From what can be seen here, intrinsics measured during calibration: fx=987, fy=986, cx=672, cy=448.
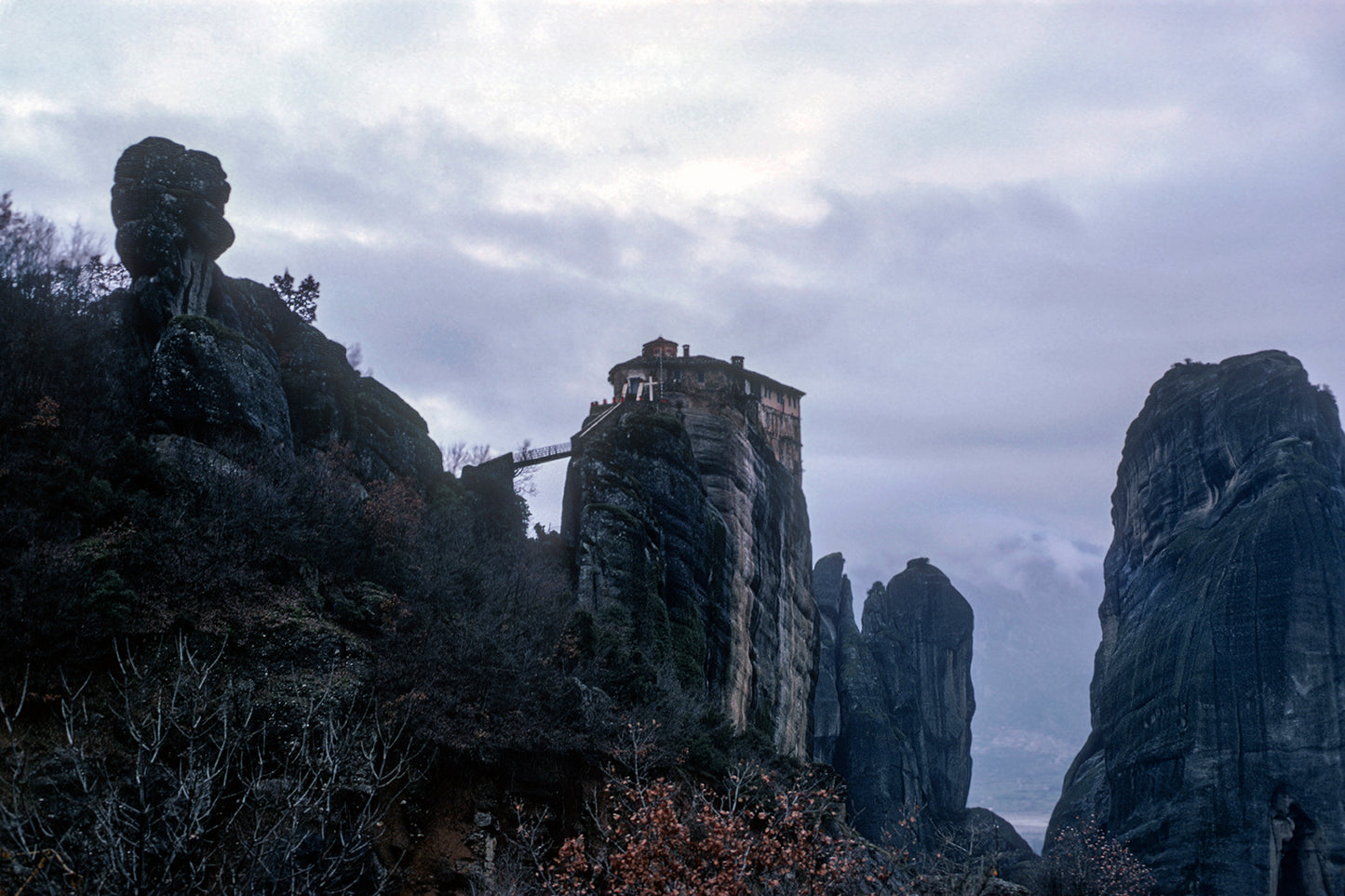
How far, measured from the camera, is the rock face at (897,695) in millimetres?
112750

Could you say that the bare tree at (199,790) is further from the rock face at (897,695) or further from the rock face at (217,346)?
the rock face at (897,695)

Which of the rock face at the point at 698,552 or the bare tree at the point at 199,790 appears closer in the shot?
the bare tree at the point at 199,790

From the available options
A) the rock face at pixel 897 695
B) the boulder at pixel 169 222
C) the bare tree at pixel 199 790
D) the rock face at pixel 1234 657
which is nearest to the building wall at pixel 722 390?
the rock face at pixel 897 695

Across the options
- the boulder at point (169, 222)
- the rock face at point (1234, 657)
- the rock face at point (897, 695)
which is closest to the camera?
the boulder at point (169, 222)

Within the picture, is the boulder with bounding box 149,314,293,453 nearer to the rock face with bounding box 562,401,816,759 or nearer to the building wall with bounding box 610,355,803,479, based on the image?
the rock face with bounding box 562,401,816,759

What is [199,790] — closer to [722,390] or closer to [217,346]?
[217,346]

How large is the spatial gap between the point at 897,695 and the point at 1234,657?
5431 cm

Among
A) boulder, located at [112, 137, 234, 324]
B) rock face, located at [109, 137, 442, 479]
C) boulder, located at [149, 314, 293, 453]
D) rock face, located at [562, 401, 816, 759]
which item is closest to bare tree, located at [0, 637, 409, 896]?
boulder, located at [149, 314, 293, 453]

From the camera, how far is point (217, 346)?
1535 inches

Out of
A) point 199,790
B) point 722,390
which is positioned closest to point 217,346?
point 199,790

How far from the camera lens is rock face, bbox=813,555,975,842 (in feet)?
370

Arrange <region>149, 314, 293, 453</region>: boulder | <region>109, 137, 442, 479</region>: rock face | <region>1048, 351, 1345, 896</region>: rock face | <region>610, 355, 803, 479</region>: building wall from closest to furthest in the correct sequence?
1. <region>149, 314, 293, 453</region>: boulder
2. <region>109, 137, 442, 479</region>: rock face
3. <region>610, 355, 803, 479</region>: building wall
4. <region>1048, 351, 1345, 896</region>: rock face

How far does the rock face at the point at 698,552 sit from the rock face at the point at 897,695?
40.7 m

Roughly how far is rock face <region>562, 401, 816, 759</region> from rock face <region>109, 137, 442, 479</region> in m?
9.79
